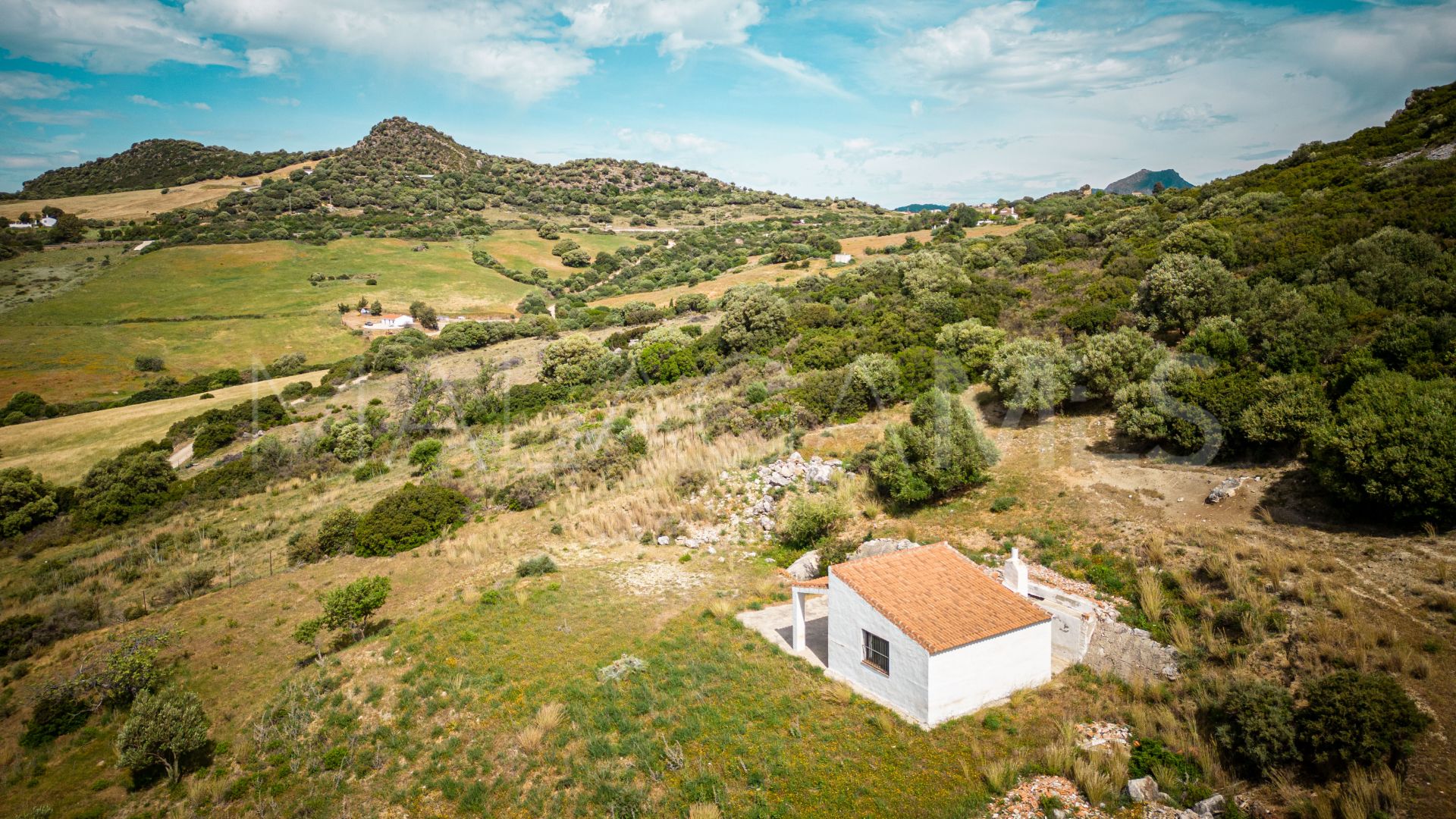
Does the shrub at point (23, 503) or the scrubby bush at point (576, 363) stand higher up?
the scrubby bush at point (576, 363)

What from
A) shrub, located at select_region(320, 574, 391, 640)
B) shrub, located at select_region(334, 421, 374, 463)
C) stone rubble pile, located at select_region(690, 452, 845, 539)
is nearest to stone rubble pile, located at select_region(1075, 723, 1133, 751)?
stone rubble pile, located at select_region(690, 452, 845, 539)

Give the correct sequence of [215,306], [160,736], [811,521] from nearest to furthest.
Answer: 1. [160,736]
2. [811,521]
3. [215,306]

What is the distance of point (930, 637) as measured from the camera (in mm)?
10164

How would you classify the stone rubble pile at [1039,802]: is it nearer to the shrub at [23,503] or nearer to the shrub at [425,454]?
the shrub at [425,454]

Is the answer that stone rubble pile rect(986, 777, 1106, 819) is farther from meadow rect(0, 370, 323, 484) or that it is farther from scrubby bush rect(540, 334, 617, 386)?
meadow rect(0, 370, 323, 484)

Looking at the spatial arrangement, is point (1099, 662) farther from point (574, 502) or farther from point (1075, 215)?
point (1075, 215)

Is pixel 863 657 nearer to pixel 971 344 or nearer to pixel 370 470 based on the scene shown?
pixel 971 344

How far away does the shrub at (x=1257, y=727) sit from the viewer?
7.89 metres

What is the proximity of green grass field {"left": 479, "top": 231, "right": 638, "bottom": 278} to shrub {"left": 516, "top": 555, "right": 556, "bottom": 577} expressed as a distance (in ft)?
222

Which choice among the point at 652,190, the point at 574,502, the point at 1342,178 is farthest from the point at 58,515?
the point at 652,190

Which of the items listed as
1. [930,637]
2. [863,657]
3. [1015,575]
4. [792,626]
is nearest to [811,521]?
[792,626]

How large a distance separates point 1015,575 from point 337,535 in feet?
69.4

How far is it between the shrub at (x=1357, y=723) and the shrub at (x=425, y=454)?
28.6m

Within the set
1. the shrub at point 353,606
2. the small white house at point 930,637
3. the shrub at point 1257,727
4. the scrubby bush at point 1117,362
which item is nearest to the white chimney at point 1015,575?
the small white house at point 930,637
